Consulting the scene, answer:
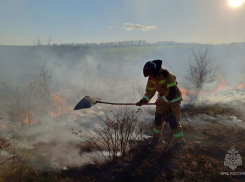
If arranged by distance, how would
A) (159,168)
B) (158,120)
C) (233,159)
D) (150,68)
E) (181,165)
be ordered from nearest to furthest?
(159,168)
(181,165)
(233,159)
(150,68)
(158,120)

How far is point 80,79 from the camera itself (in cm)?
1812

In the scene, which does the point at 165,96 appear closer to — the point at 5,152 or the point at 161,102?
the point at 161,102

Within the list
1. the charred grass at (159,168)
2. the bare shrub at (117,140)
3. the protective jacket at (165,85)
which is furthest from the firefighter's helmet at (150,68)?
the charred grass at (159,168)

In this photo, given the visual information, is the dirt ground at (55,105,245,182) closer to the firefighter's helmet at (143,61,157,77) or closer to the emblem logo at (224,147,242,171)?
the emblem logo at (224,147,242,171)

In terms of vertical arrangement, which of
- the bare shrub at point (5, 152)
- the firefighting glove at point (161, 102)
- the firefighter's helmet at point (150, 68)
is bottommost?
the bare shrub at point (5, 152)

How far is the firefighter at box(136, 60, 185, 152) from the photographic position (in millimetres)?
3795

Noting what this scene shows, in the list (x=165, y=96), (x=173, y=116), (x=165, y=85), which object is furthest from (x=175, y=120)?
(x=165, y=85)

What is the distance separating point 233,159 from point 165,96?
2.03 metres

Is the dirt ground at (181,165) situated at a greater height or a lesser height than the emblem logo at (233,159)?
lesser

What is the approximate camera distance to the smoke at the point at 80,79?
4.75 metres

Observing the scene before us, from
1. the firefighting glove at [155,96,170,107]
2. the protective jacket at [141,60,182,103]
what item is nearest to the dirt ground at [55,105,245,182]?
the firefighting glove at [155,96,170,107]

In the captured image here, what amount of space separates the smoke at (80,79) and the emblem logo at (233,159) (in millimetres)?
2887

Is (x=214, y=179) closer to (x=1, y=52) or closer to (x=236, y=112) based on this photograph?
(x=236, y=112)

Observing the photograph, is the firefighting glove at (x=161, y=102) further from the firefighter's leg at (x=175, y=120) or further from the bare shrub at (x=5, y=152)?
the bare shrub at (x=5, y=152)
